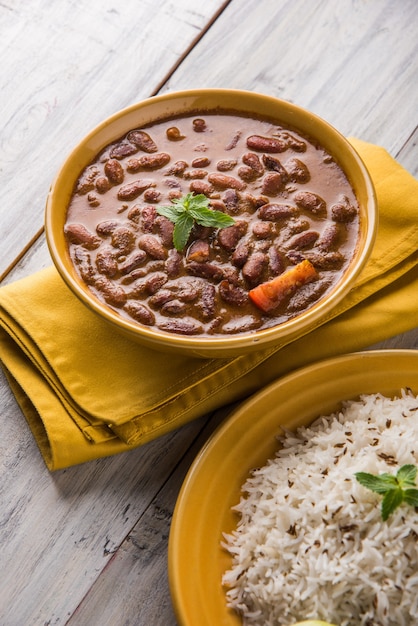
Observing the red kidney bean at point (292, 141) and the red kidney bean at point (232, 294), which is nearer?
the red kidney bean at point (232, 294)

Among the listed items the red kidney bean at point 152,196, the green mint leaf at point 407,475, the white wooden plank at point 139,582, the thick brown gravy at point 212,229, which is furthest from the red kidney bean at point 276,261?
the white wooden plank at point 139,582

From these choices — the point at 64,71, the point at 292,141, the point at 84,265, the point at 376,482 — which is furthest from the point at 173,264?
the point at 64,71

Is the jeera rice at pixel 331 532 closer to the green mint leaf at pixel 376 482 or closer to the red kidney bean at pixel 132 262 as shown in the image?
the green mint leaf at pixel 376 482

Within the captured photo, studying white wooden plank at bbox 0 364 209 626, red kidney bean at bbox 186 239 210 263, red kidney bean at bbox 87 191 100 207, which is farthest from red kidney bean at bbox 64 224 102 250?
white wooden plank at bbox 0 364 209 626

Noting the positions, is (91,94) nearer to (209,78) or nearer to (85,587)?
(209,78)

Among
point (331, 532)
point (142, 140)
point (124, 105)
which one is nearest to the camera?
point (331, 532)

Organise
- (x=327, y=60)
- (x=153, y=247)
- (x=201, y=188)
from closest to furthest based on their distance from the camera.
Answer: (x=153, y=247), (x=201, y=188), (x=327, y=60)

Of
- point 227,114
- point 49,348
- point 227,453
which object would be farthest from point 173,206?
point 227,453

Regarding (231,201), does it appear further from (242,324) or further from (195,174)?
(242,324)
